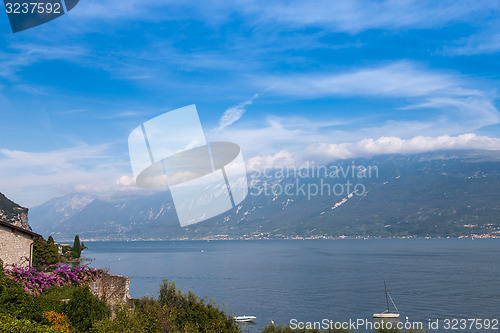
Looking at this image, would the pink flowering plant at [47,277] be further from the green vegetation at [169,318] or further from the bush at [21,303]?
the green vegetation at [169,318]

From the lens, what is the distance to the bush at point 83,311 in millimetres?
22391

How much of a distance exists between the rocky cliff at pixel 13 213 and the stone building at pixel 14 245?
249ft

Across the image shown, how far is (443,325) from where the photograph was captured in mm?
66875

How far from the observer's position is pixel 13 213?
331ft

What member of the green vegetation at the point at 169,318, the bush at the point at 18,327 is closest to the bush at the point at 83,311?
the green vegetation at the point at 169,318

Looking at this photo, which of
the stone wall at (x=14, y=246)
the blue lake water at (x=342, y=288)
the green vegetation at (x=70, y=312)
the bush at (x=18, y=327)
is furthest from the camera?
the blue lake water at (x=342, y=288)

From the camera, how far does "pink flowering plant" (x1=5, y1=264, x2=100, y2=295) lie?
25.4 metres

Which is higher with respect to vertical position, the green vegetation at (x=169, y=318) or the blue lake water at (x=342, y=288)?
the green vegetation at (x=169, y=318)

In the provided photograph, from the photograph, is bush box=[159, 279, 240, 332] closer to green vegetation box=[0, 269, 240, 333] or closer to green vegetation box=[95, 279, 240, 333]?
green vegetation box=[95, 279, 240, 333]

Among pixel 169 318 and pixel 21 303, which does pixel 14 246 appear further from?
pixel 169 318

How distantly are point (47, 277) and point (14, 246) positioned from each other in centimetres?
400

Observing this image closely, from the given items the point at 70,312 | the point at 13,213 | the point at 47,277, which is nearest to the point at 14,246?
the point at 47,277

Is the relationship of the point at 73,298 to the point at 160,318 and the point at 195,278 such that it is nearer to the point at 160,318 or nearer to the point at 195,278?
the point at 160,318

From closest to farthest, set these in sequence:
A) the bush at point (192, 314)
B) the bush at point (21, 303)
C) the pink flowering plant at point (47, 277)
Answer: the bush at point (21, 303), the pink flowering plant at point (47, 277), the bush at point (192, 314)
